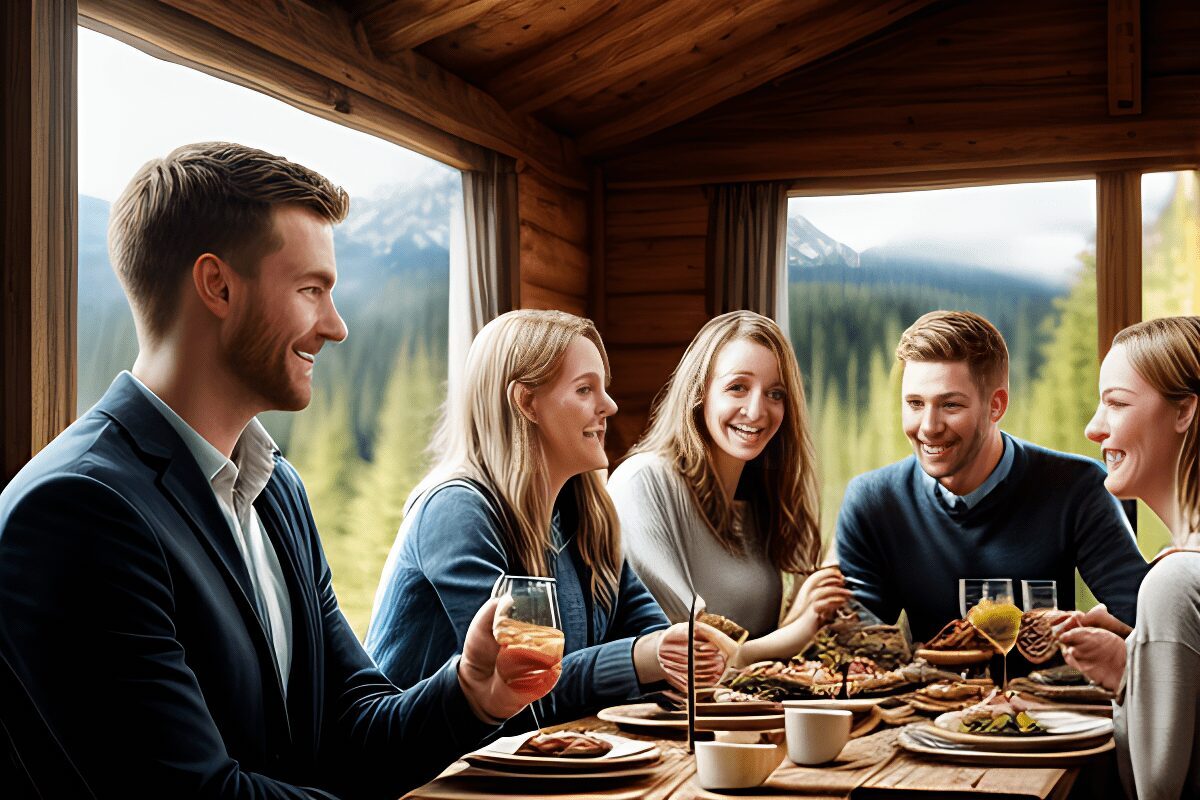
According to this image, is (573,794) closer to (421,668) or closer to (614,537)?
(421,668)

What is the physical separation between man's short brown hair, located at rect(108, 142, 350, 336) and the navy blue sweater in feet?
7.14

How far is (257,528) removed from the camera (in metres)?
1.71

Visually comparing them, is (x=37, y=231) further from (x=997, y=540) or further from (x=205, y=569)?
(x=997, y=540)

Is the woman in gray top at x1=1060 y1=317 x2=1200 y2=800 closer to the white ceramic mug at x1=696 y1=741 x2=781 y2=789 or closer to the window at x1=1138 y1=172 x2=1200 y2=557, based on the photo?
the white ceramic mug at x1=696 y1=741 x2=781 y2=789

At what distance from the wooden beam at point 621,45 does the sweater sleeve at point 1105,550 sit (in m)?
2.19

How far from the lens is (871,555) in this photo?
133 inches

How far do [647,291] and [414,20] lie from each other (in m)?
2.05

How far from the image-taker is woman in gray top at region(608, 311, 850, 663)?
3174 millimetres

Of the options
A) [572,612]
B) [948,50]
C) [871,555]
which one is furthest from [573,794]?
[948,50]

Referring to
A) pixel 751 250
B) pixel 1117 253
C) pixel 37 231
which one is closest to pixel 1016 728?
pixel 37 231

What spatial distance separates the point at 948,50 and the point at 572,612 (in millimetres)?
3597

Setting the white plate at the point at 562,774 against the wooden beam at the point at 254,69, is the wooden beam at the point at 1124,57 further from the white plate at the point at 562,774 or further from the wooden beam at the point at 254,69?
the white plate at the point at 562,774

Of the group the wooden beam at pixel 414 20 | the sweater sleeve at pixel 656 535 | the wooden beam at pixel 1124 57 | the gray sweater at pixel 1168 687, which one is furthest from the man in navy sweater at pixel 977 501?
the wooden beam at pixel 1124 57

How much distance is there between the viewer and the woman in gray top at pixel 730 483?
3174 millimetres
